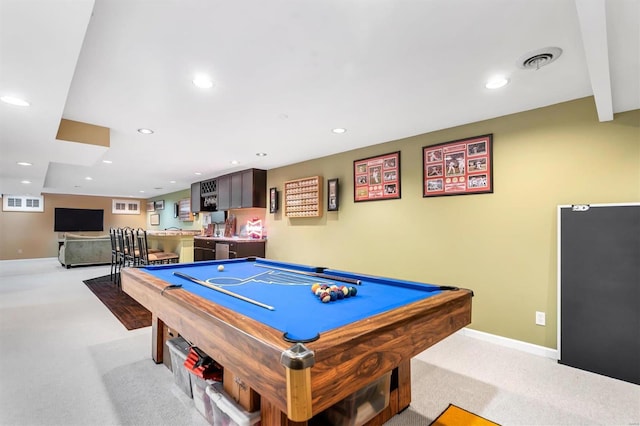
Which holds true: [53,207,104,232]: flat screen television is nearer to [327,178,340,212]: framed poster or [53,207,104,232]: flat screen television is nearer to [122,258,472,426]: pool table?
[327,178,340,212]: framed poster

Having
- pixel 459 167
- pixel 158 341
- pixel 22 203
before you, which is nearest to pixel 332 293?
pixel 158 341

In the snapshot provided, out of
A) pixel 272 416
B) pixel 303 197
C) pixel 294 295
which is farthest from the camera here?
pixel 303 197

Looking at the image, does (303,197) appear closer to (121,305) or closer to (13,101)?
(121,305)

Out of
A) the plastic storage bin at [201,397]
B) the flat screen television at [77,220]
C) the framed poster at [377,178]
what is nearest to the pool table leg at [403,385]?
the plastic storage bin at [201,397]

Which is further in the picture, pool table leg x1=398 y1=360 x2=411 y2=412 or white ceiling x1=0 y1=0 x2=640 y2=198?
pool table leg x1=398 y1=360 x2=411 y2=412

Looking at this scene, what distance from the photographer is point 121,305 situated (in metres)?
4.19

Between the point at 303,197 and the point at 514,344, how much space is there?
10.7 ft

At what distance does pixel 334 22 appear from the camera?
156 cm

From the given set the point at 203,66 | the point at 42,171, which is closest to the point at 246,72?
the point at 203,66

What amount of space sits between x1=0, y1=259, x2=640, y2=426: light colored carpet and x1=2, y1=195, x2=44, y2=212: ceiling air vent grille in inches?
349

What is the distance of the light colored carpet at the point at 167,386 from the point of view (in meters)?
1.78

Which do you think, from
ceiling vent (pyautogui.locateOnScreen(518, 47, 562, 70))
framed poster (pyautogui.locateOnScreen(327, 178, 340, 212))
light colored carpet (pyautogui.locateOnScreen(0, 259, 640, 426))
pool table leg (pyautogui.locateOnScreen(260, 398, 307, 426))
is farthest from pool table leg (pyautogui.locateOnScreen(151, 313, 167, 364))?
ceiling vent (pyautogui.locateOnScreen(518, 47, 562, 70))

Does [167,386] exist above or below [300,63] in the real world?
below

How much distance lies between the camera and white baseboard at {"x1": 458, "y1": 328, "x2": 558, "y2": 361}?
258 cm
